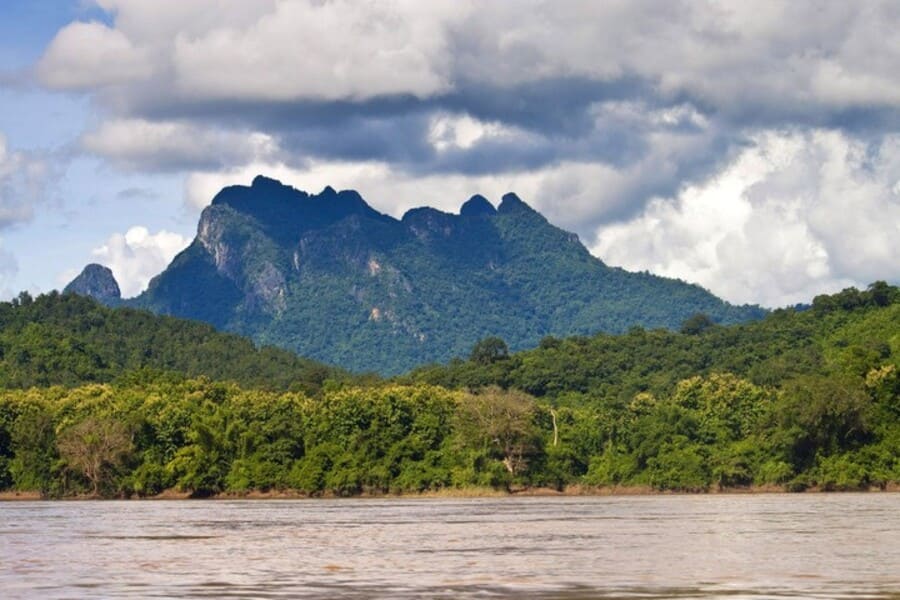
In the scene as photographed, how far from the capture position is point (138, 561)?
151 ft

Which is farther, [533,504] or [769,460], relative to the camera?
[769,460]

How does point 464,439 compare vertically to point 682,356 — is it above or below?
below

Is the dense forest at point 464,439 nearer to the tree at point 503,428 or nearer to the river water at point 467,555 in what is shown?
the tree at point 503,428

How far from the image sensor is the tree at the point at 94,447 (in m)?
122

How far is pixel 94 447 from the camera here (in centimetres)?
12275

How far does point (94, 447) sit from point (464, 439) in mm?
30661

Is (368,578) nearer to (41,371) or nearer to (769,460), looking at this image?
(769,460)

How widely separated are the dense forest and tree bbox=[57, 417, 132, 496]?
0.14m

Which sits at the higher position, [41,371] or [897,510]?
[41,371]

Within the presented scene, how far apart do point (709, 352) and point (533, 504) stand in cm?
6821

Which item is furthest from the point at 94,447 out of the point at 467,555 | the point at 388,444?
the point at 467,555

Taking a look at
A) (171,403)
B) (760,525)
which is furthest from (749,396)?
(760,525)

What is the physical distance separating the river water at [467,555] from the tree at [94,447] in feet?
131

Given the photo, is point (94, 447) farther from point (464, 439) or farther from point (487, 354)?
point (487, 354)
